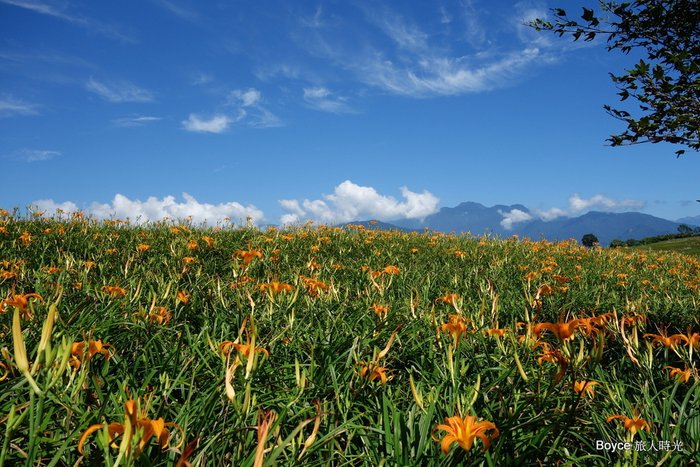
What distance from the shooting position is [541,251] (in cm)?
1028

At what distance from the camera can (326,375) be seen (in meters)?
2.58

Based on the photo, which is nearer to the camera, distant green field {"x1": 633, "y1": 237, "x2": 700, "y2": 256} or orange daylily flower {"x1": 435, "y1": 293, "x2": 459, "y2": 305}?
orange daylily flower {"x1": 435, "y1": 293, "x2": 459, "y2": 305}

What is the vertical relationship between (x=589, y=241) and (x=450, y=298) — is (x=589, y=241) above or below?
below

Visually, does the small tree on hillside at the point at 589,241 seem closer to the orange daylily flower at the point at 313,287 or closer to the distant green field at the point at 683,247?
the distant green field at the point at 683,247

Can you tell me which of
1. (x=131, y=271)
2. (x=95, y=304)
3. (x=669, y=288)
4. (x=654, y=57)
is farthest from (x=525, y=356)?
(x=669, y=288)

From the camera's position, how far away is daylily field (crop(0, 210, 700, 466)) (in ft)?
5.02

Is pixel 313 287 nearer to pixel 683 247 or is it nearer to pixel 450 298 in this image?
pixel 450 298

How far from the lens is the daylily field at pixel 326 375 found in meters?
1.53

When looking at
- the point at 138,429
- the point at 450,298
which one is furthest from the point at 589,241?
the point at 138,429

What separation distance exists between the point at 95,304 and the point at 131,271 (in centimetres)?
177

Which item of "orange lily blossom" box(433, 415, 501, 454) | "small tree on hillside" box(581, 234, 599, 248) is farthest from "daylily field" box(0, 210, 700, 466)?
"small tree on hillside" box(581, 234, 599, 248)

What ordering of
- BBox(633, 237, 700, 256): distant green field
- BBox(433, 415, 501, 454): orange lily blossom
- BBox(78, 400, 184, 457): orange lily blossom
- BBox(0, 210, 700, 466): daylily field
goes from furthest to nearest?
1. BBox(633, 237, 700, 256): distant green field
2. BBox(0, 210, 700, 466): daylily field
3. BBox(433, 415, 501, 454): orange lily blossom
4. BBox(78, 400, 184, 457): orange lily blossom

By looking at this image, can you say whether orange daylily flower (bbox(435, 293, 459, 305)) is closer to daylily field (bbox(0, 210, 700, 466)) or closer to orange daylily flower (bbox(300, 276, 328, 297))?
daylily field (bbox(0, 210, 700, 466))

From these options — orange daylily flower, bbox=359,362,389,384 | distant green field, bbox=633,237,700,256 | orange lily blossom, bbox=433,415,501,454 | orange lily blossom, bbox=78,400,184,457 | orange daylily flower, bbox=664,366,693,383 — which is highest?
orange lily blossom, bbox=78,400,184,457
